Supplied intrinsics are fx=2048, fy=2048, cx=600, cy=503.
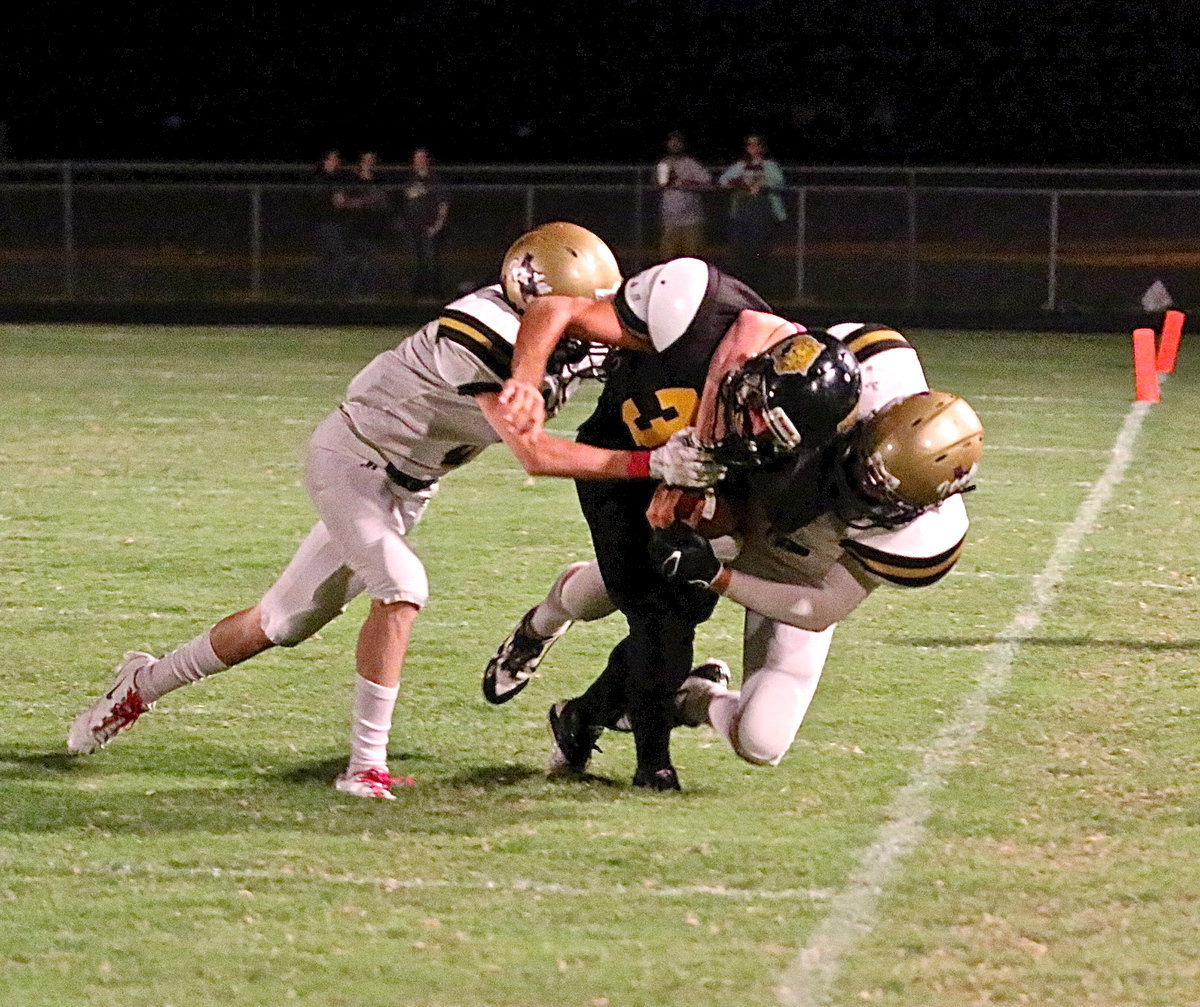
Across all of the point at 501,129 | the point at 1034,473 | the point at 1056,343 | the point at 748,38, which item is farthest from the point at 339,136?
the point at 1034,473

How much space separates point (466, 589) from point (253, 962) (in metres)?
3.53

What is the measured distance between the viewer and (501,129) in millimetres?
33469

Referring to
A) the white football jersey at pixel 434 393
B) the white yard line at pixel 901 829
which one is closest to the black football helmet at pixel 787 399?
the white football jersey at pixel 434 393

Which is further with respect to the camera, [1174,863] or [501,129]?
[501,129]

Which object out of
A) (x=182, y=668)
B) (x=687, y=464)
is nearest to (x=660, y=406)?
(x=687, y=464)

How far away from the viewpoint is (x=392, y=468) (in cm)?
507

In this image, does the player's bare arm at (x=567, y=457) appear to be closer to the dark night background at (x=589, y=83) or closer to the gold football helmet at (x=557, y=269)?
the gold football helmet at (x=557, y=269)

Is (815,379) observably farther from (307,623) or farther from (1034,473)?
(1034,473)

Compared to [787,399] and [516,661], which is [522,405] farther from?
[516,661]

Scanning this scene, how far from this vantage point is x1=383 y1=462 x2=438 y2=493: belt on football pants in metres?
5.07

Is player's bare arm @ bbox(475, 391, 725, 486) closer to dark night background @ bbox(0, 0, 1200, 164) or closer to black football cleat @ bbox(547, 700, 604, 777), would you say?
black football cleat @ bbox(547, 700, 604, 777)

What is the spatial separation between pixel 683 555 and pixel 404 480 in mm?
913

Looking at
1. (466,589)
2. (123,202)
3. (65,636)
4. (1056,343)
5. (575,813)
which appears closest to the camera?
(575,813)

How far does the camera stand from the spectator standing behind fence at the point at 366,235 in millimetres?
18984
